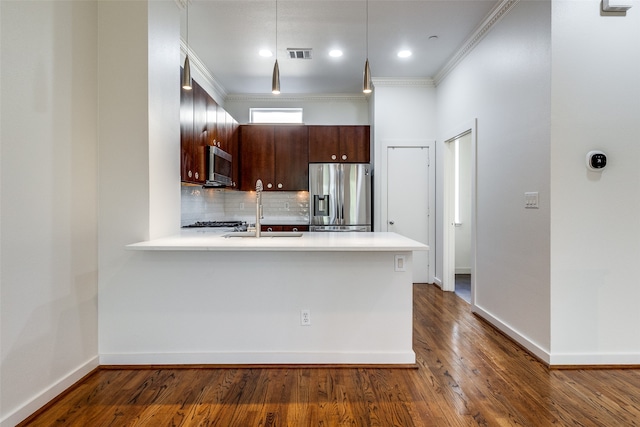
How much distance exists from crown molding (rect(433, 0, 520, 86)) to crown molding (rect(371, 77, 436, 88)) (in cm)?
14

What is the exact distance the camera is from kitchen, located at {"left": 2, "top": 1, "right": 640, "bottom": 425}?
1739 mm

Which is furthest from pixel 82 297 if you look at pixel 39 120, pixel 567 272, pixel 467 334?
pixel 567 272

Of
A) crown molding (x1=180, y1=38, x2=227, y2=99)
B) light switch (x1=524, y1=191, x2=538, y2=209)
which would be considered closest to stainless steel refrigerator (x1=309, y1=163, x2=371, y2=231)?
crown molding (x1=180, y1=38, x2=227, y2=99)

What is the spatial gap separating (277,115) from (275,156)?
0.85 metres

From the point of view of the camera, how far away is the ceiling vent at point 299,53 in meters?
3.77

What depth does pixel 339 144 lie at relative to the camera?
4910mm

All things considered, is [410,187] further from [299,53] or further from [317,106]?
[299,53]

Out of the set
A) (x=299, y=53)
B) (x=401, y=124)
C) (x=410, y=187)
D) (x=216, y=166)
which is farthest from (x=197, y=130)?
(x=410, y=187)

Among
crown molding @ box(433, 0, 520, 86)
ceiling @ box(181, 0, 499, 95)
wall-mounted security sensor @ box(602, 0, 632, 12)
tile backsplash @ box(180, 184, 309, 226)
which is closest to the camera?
wall-mounted security sensor @ box(602, 0, 632, 12)

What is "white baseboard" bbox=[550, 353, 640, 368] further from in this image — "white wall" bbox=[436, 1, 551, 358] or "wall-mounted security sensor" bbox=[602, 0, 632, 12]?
"wall-mounted security sensor" bbox=[602, 0, 632, 12]

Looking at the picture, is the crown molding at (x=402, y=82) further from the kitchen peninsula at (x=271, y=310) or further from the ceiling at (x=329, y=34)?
the kitchen peninsula at (x=271, y=310)

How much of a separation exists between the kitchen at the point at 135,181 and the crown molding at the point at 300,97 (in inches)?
101

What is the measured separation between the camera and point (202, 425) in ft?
5.52

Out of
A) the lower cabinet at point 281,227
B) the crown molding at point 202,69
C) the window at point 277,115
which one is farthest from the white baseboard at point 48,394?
the window at point 277,115
